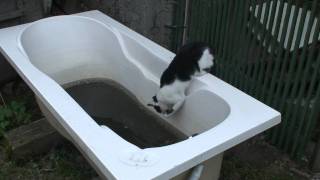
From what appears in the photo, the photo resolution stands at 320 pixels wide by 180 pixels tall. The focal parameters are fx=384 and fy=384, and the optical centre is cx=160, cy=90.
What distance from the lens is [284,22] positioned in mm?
2232

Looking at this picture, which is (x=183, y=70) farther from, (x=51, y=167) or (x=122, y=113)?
(x=51, y=167)

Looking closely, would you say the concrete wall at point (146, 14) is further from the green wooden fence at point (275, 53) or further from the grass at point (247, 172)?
the grass at point (247, 172)

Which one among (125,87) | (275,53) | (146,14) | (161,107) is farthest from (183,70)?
(146,14)

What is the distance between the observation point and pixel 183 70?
2.10m

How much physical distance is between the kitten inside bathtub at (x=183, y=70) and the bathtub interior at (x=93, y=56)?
0.43 feet

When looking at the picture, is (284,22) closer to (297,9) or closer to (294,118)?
(297,9)

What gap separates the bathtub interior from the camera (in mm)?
2451

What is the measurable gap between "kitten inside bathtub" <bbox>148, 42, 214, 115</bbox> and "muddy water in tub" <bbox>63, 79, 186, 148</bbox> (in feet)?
0.92

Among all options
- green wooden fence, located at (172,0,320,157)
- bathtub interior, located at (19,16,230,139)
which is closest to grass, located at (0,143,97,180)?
bathtub interior, located at (19,16,230,139)

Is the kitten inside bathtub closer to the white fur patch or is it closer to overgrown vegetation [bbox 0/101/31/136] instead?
the white fur patch

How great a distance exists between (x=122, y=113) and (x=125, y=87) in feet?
0.80

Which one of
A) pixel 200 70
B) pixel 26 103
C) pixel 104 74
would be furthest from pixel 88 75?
pixel 200 70

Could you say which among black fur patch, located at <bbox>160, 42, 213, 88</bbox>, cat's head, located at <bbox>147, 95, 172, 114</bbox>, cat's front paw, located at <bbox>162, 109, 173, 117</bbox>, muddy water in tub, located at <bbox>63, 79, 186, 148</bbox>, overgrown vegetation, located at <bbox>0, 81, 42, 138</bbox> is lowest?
overgrown vegetation, located at <bbox>0, 81, 42, 138</bbox>

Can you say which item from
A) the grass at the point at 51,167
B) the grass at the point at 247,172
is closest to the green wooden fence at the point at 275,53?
the grass at the point at 247,172
